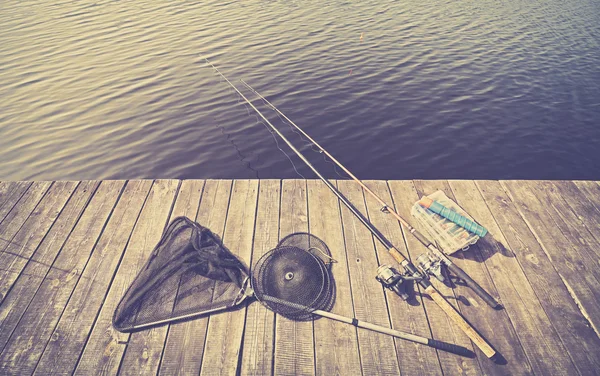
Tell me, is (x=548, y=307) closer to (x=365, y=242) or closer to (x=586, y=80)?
(x=365, y=242)

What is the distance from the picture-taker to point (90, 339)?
13.1 ft

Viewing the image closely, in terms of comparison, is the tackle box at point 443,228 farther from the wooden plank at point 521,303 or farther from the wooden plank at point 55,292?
the wooden plank at point 55,292

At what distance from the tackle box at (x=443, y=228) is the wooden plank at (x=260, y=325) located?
2.35 metres

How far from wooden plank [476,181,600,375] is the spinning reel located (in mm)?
1306

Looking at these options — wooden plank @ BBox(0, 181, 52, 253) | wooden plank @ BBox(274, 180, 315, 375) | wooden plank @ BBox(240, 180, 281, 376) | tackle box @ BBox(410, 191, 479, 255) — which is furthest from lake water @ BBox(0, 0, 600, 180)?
wooden plank @ BBox(274, 180, 315, 375)

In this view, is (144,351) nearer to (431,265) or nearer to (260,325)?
(260,325)

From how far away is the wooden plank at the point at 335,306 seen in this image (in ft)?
12.4

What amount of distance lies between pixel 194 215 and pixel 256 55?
11.2m

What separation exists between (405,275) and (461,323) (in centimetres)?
86

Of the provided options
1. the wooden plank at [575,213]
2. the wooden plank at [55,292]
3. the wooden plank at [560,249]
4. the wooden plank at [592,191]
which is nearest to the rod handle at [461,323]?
the wooden plank at [560,249]

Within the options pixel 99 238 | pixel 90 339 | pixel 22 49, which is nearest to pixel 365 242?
pixel 90 339

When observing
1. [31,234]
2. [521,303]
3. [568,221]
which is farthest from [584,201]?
[31,234]

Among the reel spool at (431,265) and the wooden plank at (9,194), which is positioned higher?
the wooden plank at (9,194)

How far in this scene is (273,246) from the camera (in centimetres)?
498
